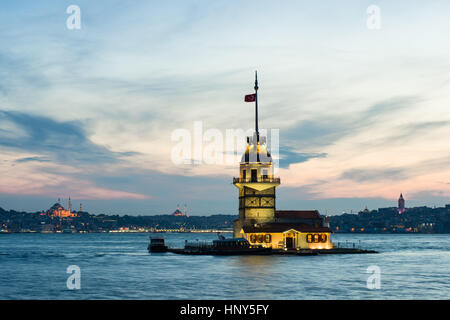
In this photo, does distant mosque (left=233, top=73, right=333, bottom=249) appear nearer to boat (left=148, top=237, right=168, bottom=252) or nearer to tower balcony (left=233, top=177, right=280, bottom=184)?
tower balcony (left=233, top=177, right=280, bottom=184)

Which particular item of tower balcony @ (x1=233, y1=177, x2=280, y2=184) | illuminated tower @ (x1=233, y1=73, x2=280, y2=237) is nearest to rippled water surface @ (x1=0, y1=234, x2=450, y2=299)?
illuminated tower @ (x1=233, y1=73, x2=280, y2=237)

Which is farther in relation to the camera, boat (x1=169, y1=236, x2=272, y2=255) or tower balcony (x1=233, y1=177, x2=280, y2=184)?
tower balcony (x1=233, y1=177, x2=280, y2=184)

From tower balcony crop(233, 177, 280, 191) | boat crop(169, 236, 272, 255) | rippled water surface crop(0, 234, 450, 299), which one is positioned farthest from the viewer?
tower balcony crop(233, 177, 280, 191)

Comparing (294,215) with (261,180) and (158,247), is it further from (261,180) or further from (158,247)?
Result: (158,247)

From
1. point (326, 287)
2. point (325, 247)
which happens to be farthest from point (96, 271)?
point (325, 247)

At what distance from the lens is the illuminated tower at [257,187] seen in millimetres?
97250

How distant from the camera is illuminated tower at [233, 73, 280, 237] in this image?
97250 mm

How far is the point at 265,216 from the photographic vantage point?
97.5 meters

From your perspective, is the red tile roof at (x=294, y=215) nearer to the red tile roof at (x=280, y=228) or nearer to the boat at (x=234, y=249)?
the red tile roof at (x=280, y=228)

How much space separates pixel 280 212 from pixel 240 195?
7888 mm
